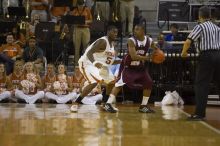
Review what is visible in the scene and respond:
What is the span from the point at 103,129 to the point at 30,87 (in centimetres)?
628

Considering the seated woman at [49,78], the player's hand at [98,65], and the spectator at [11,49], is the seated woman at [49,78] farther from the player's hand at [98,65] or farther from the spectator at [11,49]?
the player's hand at [98,65]

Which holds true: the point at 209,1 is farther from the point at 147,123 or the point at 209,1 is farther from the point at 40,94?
the point at 147,123

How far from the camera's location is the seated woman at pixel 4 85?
1351cm

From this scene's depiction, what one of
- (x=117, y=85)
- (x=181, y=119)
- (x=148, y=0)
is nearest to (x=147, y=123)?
(x=181, y=119)

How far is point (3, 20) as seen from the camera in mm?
16766

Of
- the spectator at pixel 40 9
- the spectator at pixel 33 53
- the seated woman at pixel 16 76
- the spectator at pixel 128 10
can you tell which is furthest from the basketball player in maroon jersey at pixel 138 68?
the spectator at pixel 128 10

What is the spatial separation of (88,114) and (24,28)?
714cm

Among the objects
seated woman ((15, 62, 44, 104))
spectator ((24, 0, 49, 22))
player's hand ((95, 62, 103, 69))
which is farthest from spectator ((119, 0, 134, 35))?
player's hand ((95, 62, 103, 69))

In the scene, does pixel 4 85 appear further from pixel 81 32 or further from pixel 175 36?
pixel 175 36

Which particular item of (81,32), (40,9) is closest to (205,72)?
(81,32)

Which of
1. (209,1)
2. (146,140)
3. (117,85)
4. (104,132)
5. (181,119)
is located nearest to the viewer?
(146,140)

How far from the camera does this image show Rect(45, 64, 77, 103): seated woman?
44.2ft

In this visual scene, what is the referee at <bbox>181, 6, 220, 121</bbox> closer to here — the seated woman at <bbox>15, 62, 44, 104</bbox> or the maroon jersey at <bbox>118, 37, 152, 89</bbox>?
the maroon jersey at <bbox>118, 37, 152, 89</bbox>

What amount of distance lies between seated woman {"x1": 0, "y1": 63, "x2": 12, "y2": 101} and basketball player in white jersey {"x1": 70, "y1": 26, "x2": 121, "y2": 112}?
141 inches
